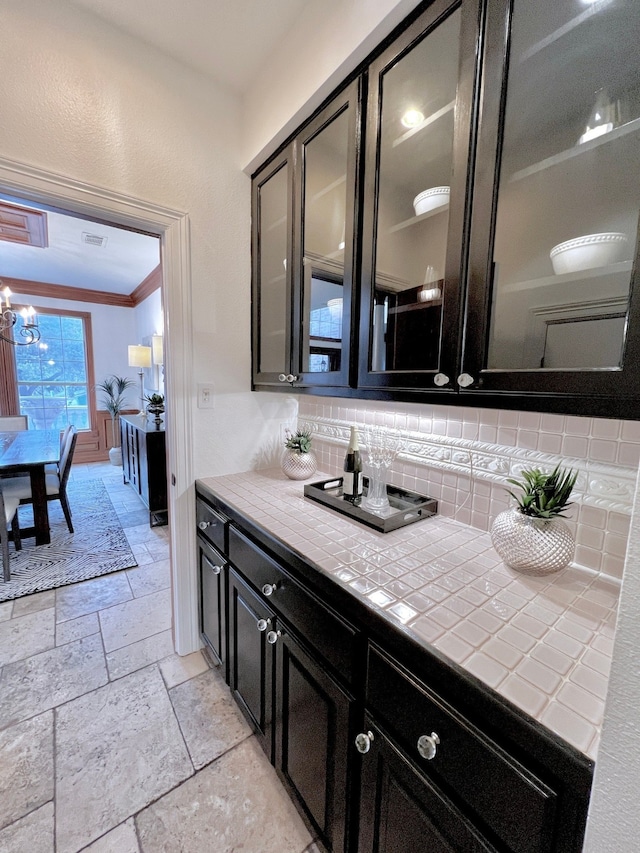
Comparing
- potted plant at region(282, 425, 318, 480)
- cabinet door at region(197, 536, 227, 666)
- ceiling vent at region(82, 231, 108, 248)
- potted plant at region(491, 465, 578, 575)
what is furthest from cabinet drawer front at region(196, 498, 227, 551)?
ceiling vent at region(82, 231, 108, 248)

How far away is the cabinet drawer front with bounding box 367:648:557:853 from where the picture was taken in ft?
1.71

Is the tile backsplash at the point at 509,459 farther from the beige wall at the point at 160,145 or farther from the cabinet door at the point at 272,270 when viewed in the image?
the beige wall at the point at 160,145

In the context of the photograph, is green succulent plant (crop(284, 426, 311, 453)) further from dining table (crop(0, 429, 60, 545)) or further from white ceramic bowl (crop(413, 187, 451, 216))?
dining table (crop(0, 429, 60, 545))

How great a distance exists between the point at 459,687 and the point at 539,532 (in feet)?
1.53

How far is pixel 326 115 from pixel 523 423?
126 cm

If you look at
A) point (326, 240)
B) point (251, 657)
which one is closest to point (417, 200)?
point (326, 240)

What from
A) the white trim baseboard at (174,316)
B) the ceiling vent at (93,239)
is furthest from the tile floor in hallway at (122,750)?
the ceiling vent at (93,239)

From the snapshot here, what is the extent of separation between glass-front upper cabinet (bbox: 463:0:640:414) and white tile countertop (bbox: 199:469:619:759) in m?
0.46

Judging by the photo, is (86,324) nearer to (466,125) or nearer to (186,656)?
(186,656)

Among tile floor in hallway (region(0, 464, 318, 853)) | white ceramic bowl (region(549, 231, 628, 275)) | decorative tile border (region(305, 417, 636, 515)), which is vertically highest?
white ceramic bowl (region(549, 231, 628, 275))

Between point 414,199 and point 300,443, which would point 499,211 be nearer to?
point 414,199

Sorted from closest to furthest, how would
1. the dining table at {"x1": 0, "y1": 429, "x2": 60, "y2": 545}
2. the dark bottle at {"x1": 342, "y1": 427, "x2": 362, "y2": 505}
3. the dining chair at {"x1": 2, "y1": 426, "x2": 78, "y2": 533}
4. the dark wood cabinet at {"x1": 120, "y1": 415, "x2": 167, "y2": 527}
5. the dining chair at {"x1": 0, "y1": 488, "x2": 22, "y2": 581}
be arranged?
the dark bottle at {"x1": 342, "y1": 427, "x2": 362, "y2": 505}, the dining chair at {"x1": 0, "y1": 488, "x2": 22, "y2": 581}, the dining table at {"x1": 0, "y1": 429, "x2": 60, "y2": 545}, the dining chair at {"x1": 2, "y1": 426, "x2": 78, "y2": 533}, the dark wood cabinet at {"x1": 120, "y1": 415, "x2": 167, "y2": 527}

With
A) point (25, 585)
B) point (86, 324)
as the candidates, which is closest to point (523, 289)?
point (25, 585)

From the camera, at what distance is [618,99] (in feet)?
2.15
